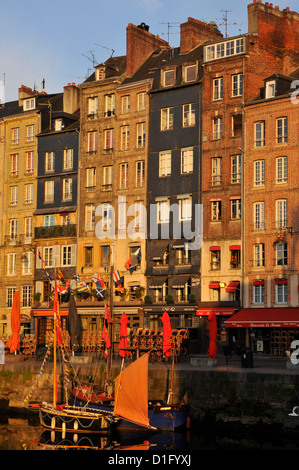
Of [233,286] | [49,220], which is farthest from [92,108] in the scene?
[233,286]

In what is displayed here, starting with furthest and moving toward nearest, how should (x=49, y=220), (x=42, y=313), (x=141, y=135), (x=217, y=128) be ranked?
(x=49, y=220) → (x=42, y=313) → (x=141, y=135) → (x=217, y=128)

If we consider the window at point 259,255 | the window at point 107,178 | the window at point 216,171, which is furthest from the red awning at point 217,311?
the window at point 107,178

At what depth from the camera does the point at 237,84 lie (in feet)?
196

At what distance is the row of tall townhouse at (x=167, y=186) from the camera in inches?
2251

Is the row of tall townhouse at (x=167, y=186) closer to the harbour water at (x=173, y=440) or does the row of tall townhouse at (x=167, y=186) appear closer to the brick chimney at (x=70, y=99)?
the brick chimney at (x=70, y=99)

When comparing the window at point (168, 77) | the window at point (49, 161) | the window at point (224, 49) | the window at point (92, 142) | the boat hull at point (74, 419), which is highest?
the window at point (224, 49)

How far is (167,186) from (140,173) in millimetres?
2853

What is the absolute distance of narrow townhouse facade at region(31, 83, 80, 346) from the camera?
221 feet

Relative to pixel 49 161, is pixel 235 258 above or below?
below

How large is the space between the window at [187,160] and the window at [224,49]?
6283 mm

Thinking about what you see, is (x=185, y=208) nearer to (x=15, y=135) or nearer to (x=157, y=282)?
(x=157, y=282)
